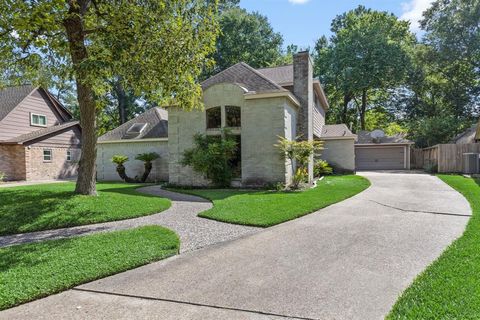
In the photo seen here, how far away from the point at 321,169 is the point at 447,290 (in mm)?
16602

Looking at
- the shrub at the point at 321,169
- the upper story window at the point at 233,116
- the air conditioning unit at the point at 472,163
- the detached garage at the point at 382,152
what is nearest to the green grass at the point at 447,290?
the upper story window at the point at 233,116

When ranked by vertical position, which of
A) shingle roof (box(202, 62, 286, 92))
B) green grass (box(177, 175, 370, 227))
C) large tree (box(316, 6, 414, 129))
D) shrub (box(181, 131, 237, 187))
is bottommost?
green grass (box(177, 175, 370, 227))

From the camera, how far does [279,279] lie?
13.1 ft

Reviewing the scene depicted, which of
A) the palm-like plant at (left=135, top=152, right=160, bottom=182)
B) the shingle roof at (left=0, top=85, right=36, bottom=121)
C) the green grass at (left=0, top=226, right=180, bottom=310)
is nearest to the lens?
the green grass at (left=0, top=226, right=180, bottom=310)

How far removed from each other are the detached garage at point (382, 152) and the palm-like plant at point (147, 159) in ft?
61.8

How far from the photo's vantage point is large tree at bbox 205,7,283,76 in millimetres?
32312

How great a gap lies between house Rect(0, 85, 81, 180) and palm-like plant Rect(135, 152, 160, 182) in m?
8.33

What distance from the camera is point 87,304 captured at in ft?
11.2

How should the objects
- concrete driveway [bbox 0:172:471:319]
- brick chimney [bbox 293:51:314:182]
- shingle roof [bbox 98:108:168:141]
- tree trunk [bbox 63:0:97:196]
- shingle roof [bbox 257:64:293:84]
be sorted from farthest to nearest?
shingle roof [bbox 98:108:168:141]
shingle roof [bbox 257:64:293:84]
brick chimney [bbox 293:51:314:182]
tree trunk [bbox 63:0:97:196]
concrete driveway [bbox 0:172:471:319]

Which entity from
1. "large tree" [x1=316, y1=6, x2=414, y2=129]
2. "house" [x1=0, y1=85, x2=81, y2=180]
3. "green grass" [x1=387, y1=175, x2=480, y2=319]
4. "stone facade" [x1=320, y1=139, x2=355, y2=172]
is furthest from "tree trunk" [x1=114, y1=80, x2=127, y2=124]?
"green grass" [x1=387, y1=175, x2=480, y2=319]

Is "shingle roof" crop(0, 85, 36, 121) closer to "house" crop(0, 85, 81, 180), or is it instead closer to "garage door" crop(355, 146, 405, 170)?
"house" crop(0, 85, 81, 180)

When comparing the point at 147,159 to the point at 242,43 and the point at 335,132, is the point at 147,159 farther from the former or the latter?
the point at 242,43

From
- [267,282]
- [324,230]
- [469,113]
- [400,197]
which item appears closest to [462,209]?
[400,197]

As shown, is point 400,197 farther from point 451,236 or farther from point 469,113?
point 469,113
